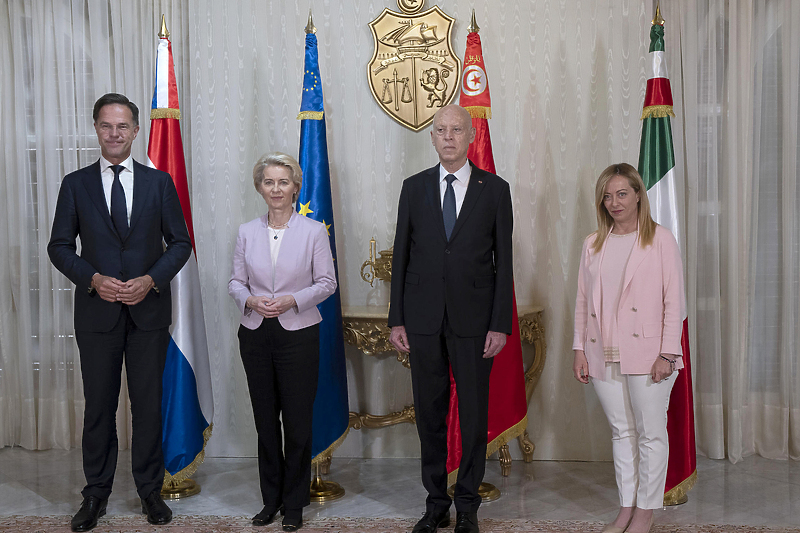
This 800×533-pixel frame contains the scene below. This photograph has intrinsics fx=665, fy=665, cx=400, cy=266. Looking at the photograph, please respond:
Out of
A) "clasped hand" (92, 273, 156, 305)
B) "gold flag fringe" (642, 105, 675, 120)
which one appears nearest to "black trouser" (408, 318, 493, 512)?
"clasped hand" (92, 273, 156, 305)

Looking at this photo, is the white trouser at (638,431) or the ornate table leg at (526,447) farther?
the ornate table leg at (526,447)

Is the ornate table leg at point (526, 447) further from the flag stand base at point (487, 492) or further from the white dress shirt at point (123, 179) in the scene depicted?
the white dress shirt at point (123, 179)

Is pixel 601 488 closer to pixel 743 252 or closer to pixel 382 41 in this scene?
pixel 743 252

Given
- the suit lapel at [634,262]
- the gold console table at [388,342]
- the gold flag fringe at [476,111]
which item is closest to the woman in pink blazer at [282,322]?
the gold console table at [388,342]

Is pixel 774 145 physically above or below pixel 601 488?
above

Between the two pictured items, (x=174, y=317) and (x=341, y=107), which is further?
(x=341, y=107)

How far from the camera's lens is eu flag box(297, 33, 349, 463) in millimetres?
3420

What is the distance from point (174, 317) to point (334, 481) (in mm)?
1247

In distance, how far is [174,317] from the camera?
10.8 ft

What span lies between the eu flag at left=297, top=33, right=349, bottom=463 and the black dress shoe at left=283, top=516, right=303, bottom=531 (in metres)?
0.51

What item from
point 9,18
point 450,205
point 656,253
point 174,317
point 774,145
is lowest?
point 174,317

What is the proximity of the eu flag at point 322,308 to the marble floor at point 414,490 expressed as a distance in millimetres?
350

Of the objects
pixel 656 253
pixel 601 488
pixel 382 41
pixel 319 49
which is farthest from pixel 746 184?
pixel 319 49

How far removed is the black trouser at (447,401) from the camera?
2.74 m
